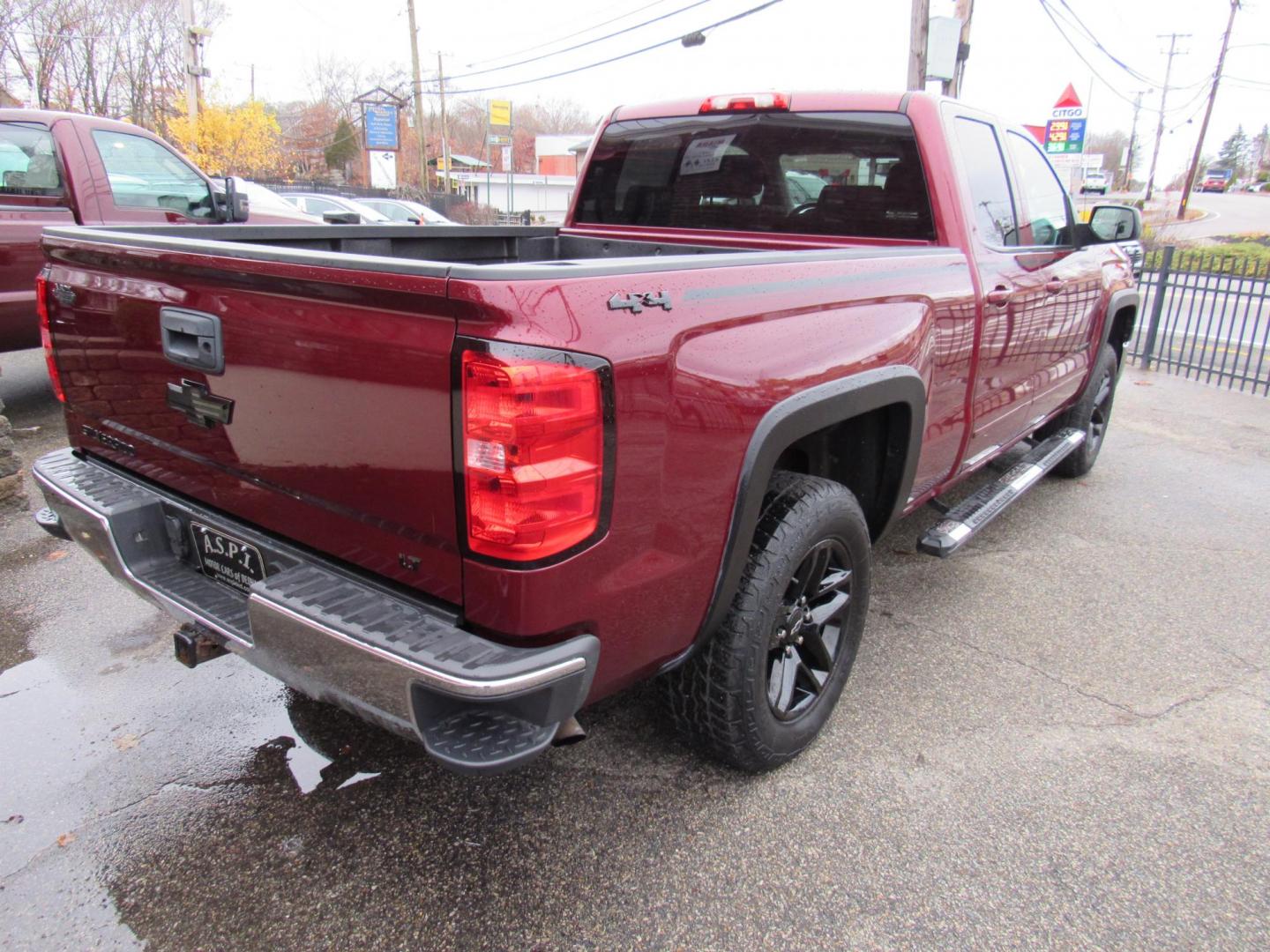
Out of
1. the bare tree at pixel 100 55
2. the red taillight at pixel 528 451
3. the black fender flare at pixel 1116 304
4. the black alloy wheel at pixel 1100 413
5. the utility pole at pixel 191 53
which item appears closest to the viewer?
the red taillight at pixel 528 451

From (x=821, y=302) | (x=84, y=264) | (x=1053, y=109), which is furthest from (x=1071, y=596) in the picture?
(x=1053, y=109)

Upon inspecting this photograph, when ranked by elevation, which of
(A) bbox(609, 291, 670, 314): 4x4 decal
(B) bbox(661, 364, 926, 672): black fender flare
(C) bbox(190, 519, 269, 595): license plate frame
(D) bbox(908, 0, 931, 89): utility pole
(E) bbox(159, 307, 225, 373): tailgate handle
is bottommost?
(C) bbox(190, 519, 269, 595): license plate frame

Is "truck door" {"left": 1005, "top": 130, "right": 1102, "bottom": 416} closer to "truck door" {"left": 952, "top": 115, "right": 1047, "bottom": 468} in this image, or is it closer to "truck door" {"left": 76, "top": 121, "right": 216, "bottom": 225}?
"truck door" {"left": 952, "top": 115, "right": 1047, "bottom": 468}

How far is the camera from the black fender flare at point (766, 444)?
6.65ft

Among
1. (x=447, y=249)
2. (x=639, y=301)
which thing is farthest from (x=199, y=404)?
(x=447, y=249)

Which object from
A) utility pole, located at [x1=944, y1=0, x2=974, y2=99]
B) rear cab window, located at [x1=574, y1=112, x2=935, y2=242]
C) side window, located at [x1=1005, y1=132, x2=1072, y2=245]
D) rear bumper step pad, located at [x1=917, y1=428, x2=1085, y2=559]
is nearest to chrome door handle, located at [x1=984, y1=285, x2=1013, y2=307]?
rear cab window, located at [x1=574, y1=112, x2=935, y2=242]

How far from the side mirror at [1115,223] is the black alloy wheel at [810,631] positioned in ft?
8.67

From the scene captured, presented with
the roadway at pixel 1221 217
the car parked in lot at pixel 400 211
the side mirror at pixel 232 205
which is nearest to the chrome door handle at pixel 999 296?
the side mirror at pixel 232 205

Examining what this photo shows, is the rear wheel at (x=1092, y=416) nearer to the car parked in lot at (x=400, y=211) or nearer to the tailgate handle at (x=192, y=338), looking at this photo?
the tailgate handle at (x=192, y=338)

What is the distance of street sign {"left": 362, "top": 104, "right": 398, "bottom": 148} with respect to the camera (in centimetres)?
4150

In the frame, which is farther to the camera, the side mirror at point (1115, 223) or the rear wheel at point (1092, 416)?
the rear wheel at point (1092, 416)

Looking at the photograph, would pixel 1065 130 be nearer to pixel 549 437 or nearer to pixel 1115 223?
pixel 1115 223

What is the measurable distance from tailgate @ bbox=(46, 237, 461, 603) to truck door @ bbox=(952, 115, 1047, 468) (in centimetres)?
228

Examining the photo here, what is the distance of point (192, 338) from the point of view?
206cm
